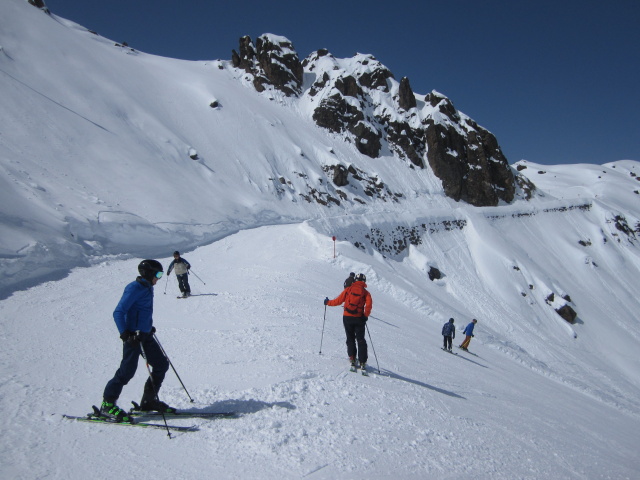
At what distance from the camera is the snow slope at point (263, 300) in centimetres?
444

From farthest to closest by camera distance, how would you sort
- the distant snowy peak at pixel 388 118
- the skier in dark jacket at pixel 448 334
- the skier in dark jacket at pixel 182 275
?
1. the distant snowy peak at pixel 388 118
2. the skier in dark jacket at pixel 448 334
3. the skier in dark jacket at pixel 182 275

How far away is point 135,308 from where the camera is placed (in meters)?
4.57

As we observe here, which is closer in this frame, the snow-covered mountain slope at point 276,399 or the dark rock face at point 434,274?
the snow-covered mountain slope at point 276,399

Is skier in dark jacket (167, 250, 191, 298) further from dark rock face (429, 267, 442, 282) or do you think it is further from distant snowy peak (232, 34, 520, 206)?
distant snowy peak (232, 34, 520, 206)

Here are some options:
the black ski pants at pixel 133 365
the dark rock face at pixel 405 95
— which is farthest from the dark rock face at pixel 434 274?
the dark rock face at pixel 405 95

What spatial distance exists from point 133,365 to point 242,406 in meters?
1.55

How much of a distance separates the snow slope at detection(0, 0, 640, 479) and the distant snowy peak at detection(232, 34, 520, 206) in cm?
1017

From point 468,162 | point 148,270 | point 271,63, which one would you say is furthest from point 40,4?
point 468,162

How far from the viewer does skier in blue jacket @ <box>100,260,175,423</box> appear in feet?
14.4

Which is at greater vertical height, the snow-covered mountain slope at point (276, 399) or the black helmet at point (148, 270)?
the black helmet at point (148, 270)

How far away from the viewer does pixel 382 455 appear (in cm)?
430

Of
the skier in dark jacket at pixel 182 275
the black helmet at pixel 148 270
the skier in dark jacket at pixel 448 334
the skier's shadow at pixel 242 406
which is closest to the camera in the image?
the black helmet at pixel 148 270

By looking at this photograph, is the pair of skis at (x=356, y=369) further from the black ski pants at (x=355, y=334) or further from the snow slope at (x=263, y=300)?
the snow slope at (x=263, y=300)

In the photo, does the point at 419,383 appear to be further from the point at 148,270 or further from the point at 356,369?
the point at 148,270
